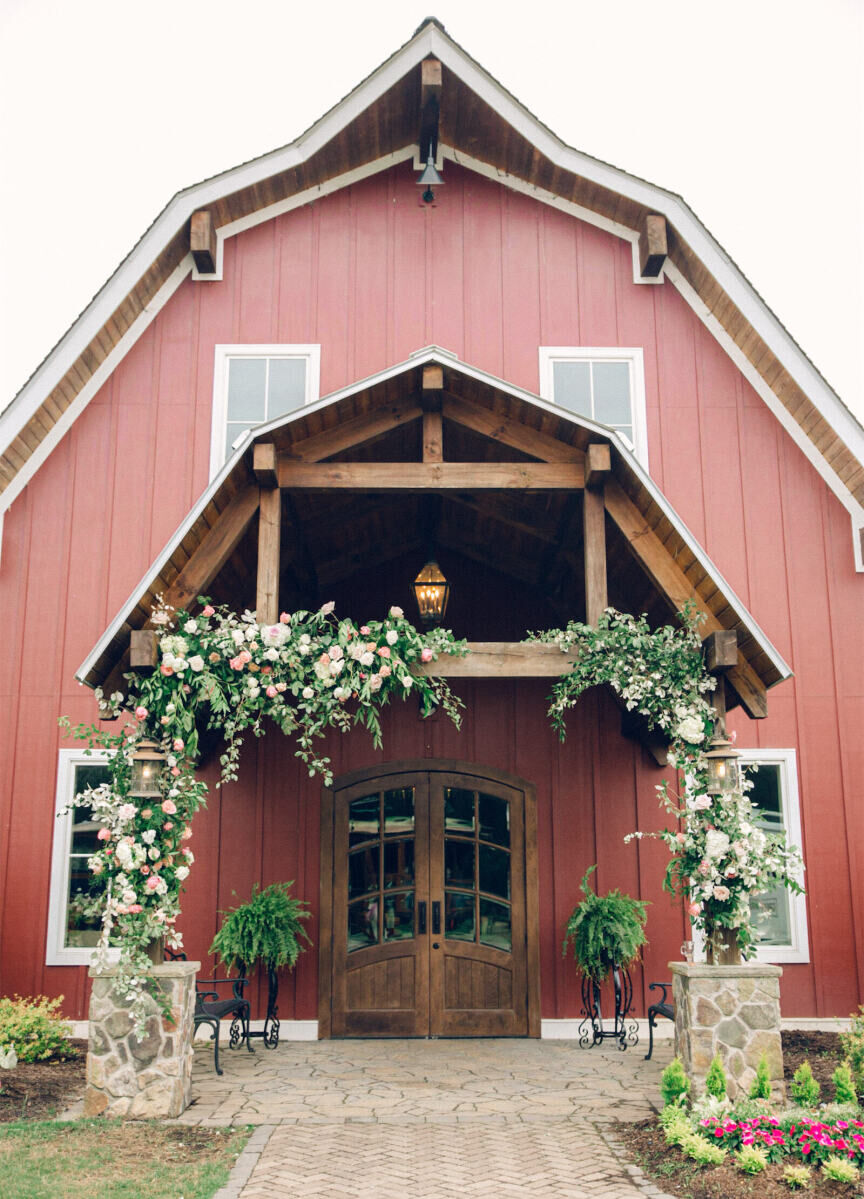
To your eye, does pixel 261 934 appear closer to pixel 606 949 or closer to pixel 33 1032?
pixel 33 1032

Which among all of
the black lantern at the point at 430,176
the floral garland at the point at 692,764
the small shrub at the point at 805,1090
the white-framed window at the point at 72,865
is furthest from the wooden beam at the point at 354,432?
the small shrub at the point at 805,1090

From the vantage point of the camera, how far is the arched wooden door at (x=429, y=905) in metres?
8.58

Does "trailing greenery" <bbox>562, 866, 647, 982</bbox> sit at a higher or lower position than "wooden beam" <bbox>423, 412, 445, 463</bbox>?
lower

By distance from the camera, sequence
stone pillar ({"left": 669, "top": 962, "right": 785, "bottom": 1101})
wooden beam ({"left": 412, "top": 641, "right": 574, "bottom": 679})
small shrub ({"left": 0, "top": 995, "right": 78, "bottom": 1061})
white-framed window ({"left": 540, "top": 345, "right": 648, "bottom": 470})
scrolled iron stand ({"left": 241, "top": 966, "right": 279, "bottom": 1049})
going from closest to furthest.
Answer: stone pillar ({"left": 669, "top": 962, "right": 785, "bottom": 1101}), wooden beam ({"left": 412, "top": 641, "right": 574, "bottom": 679}), small shrub ({"left": 0, "top": 995, "right": 78, "bottom": 1061}), scrolled iron stand ({"left": 241, "top": 966, "right": 279, "bottom": 1049}), white-framed window ({"left": 540, "top": 345, "right": 648, "bottom": 470})

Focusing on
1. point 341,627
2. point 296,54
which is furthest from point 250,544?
point 296,54

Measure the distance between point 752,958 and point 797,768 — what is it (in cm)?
273

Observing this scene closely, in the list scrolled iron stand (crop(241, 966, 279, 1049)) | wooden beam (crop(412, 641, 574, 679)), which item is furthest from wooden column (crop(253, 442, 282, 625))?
scrolled iron stand (crop(241, 966, 279, 1049))

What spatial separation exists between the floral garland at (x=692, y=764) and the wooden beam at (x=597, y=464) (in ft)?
2.94

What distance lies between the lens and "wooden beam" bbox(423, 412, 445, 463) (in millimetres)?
7102

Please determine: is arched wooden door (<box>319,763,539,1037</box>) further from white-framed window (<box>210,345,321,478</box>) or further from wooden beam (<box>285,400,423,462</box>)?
white-framed window (<box>210,345,321,478</box>)

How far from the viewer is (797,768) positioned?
867 centimetres

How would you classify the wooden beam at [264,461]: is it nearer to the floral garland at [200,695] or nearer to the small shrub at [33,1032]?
the floral garland at [200,695]

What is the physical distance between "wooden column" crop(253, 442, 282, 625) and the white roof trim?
0.47 ft

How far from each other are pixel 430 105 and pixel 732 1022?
7490 millimetres
